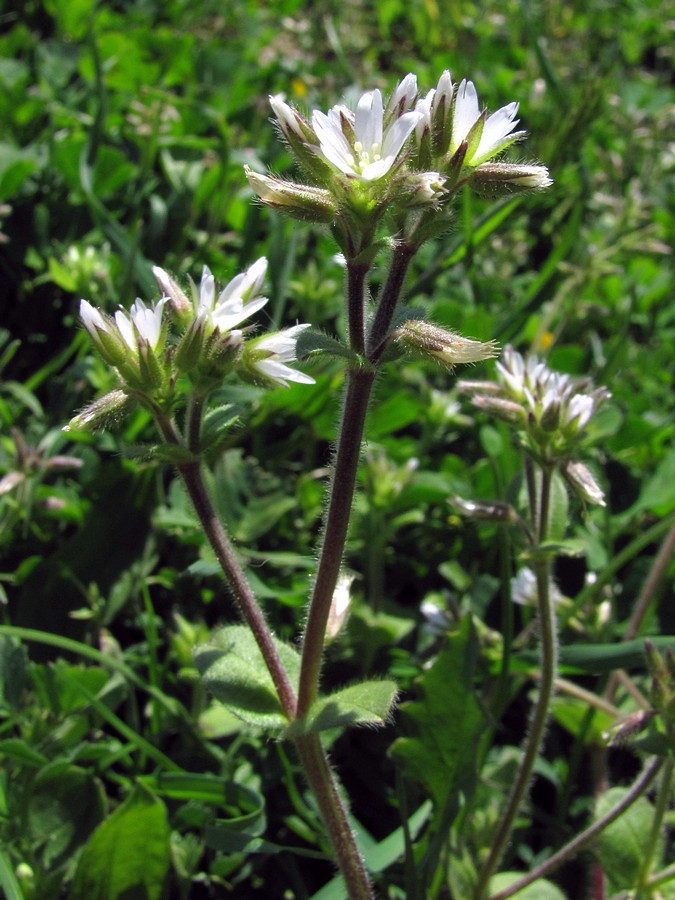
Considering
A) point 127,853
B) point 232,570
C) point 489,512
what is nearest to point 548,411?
point 489,512

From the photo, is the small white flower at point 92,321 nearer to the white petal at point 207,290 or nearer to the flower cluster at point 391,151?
the white petal at point 207,290

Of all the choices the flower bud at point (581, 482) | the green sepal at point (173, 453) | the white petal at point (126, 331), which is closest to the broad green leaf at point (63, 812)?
the green sepal at point (173, 453)

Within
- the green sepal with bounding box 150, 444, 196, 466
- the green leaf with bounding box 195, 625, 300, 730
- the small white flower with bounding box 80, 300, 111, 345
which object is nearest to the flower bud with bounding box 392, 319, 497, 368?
the green sepal with bounding box 150, 444, 196, 466

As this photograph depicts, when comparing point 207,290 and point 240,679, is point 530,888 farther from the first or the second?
point 207,290

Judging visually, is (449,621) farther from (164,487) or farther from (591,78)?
(591,78)

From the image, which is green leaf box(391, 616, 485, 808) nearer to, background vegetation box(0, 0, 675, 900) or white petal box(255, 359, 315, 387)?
background vegetation box(0, 0, 675, 900)
